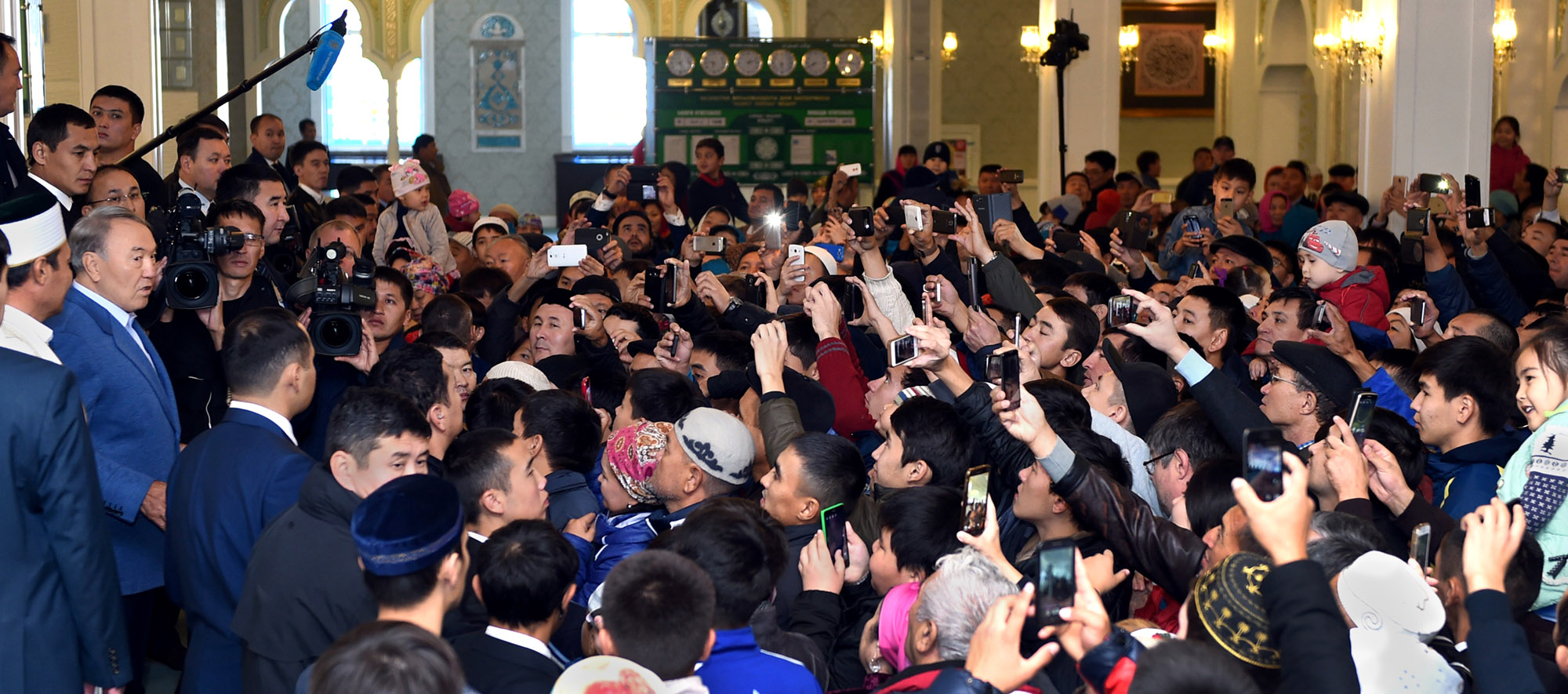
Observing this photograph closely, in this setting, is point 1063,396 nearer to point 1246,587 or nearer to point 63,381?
point 1246,587

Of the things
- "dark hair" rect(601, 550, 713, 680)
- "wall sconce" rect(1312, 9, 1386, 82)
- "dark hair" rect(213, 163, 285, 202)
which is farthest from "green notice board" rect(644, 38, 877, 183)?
"dark hair" rect(601, 550, 713, 680)

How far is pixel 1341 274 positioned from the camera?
5.68 m

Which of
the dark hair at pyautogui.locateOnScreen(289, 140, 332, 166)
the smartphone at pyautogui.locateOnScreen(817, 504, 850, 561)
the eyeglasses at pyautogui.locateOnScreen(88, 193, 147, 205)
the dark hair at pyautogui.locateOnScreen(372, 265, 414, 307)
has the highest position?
the dark hair at pyautogui.locateOnScreen(289, 140, 332, 166)

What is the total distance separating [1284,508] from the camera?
1.98 meters

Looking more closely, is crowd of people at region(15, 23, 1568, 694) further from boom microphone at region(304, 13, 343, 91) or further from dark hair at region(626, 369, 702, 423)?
boom microphone at region(304, 13, 343, 91)

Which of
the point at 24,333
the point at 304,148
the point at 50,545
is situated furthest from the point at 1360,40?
the point at 50,545

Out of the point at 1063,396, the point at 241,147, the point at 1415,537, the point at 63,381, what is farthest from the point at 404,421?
the point at 241,147

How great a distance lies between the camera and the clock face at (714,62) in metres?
14.5

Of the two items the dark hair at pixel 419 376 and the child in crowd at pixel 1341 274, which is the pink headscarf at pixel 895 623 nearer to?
the dark hair at pixel 419 376

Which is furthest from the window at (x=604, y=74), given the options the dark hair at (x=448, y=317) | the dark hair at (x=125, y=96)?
the dark hair at (x=448, y=317)

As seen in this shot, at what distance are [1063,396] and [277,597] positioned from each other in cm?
192

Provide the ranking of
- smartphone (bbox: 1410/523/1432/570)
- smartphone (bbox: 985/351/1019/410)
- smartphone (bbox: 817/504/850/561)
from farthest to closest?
smartphone (bbox: 817/504/850/561), smartphone (bbox: 985/351/1019/410), smartphone (bbox: 1410/523/1432/570)

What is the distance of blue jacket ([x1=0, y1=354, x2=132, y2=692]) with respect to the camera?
2.59m

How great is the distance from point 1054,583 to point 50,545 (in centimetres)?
193
